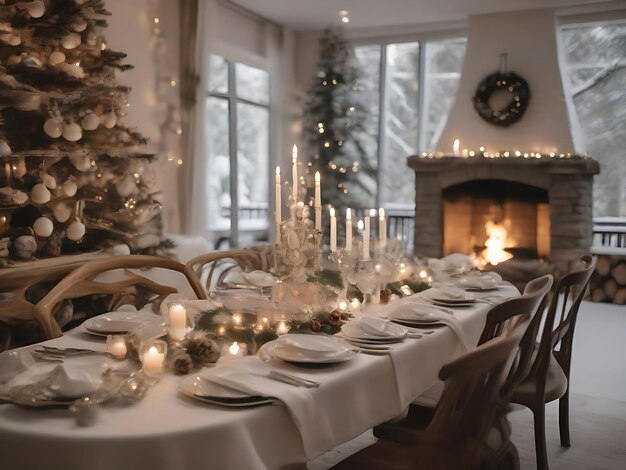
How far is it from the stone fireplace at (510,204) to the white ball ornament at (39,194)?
13.5 ft

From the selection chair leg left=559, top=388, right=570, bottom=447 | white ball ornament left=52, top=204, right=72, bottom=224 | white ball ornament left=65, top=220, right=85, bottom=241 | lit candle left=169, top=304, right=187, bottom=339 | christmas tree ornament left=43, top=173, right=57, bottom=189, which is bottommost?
chair leg left=559, top=388, right=570, bottom=447

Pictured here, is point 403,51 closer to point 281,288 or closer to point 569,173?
point 569,173

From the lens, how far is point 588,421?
10.1ft

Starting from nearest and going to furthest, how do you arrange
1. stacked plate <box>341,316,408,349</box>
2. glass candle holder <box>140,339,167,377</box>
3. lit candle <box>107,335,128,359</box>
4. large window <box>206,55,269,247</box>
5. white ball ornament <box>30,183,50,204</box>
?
glass candle holder <box>140,339,167,377</box> < lit candle <box>107,335,128,359</box> < stacked plate <box>341,316,408,349</box> < white ball ornament <box>30,183,50,204</box> < large window <box>206,55,269,247</box>

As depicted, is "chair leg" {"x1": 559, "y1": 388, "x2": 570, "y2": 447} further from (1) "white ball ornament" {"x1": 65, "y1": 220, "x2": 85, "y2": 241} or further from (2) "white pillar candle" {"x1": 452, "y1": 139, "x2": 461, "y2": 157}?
(2) "white pillar candle" {"x1": 452, "y1": 139, "x2": 461, "y2": 157}

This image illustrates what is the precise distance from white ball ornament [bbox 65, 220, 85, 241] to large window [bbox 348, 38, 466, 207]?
13.4 feet

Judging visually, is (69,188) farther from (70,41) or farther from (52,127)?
(70,41)

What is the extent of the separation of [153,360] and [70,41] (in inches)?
116

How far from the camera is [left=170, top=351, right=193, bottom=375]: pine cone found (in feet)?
4.89

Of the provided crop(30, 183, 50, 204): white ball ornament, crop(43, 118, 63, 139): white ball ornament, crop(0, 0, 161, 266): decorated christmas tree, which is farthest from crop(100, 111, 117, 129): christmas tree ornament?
crop(30, 183, 50, 204): white ball ornament

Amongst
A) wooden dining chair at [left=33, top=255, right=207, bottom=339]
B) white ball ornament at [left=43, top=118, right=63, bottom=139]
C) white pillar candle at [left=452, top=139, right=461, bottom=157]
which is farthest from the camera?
white pillar candle at [left=452, top=139, right=461, bottom=157]

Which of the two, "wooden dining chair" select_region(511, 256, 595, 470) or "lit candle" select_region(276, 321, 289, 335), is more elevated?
"lit candle" select_region(276, 321, 289, 335)

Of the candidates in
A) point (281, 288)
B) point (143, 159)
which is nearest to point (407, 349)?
point (281, 288)

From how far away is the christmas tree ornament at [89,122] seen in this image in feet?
12.9
